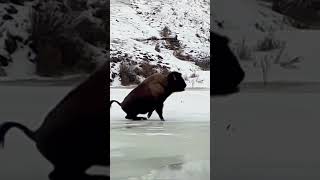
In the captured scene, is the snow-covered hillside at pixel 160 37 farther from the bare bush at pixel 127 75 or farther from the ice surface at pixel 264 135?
the ice surface at pixel 264 135

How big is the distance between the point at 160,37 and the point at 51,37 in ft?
2.60

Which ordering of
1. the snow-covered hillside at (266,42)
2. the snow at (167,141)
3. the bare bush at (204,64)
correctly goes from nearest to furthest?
the snow-covered hillside at (266,42) → the snow at (167,141) → the bare bush at (204,64)

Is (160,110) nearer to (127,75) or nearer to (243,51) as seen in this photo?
(127,75)

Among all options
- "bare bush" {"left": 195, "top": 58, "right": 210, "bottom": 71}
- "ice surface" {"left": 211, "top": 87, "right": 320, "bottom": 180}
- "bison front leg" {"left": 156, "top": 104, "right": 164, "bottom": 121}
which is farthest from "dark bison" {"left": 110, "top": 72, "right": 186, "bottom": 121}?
"ice surface" {"left": 211, "top": 87, "right": 320, "bottom": 180}

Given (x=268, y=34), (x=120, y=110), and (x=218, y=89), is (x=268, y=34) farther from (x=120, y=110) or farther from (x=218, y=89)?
(x=120, y=110)

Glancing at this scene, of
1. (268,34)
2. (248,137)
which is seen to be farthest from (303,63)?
(248,137)

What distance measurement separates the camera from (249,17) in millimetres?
1660

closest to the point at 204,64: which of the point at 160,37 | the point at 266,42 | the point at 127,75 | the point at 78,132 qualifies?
the point at 160,37

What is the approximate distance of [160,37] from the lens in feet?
7.61

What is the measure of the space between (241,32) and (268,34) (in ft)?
0.39

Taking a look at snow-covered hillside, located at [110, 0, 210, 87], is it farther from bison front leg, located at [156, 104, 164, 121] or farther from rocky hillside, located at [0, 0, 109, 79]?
rocky hillside, located at [0, 0, 109, 79]

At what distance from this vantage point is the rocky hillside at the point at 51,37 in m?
1.69

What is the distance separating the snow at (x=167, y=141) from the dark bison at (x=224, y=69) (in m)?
0.45

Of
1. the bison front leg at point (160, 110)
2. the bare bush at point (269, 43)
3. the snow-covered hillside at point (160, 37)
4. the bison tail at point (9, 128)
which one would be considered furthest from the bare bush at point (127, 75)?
the bare bush at point (269, 43)
